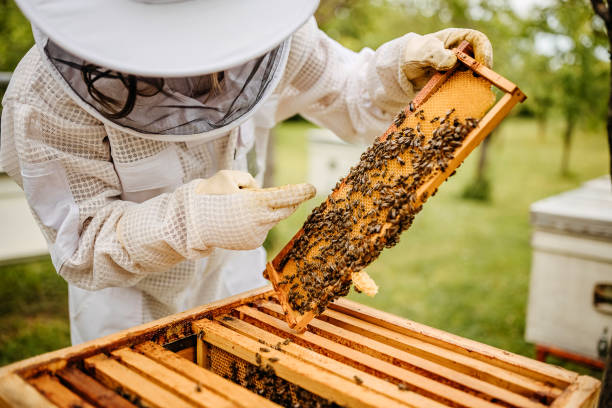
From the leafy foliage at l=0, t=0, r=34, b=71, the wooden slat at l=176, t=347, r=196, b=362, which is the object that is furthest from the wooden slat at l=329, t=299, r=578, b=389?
the leafy foliage at l=0, t=0, r=34, b=71

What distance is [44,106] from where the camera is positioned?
187 centimetres

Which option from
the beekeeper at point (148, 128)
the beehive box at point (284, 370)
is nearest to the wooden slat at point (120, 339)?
the beehive box at point (284, 370)

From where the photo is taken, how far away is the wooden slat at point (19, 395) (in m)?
1.37

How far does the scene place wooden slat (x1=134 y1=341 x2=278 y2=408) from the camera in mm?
1396

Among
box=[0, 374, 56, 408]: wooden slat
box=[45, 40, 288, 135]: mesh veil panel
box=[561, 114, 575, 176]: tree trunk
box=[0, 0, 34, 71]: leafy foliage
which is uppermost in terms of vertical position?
box=[0, 0, 34, 71]: leafy foliage

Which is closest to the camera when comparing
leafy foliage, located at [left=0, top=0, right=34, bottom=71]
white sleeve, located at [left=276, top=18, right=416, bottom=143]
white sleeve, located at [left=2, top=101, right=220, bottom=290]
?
white sleeve, located at [left=2, top=101, right=220, bottom=290]

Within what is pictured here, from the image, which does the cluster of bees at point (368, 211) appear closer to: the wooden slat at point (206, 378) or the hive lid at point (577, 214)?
the wooden slat at point (206, 378)

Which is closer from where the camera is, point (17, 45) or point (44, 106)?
point (44, 106)

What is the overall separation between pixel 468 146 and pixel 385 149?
32 cm

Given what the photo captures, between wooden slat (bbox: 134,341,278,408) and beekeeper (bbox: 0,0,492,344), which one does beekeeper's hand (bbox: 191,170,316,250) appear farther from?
wooden slat (bbox: 134,341,278,408)

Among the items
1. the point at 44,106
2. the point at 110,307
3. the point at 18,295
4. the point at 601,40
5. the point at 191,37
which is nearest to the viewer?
the point at 191,37

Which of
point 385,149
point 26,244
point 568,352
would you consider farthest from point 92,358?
point 26,244

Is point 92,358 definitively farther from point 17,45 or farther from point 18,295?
point 17,45

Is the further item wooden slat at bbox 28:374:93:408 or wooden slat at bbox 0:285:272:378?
wooden slat at bbox 0:285:272:378
